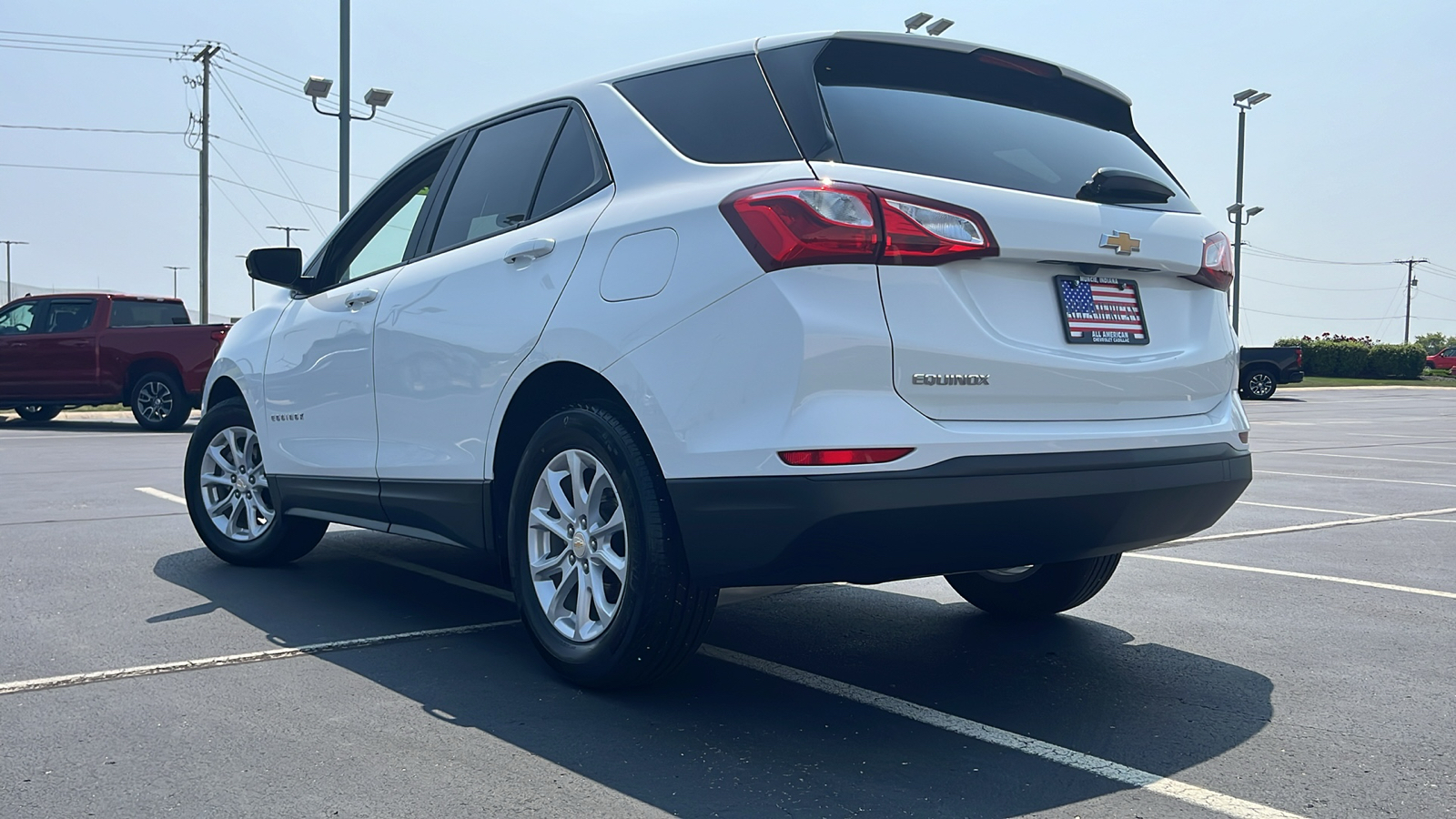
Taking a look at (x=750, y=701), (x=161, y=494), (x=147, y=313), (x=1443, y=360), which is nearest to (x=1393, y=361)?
(x=1443, y=360)

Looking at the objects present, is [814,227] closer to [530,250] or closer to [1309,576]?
[530,250]

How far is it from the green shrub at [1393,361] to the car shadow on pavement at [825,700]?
56.5m

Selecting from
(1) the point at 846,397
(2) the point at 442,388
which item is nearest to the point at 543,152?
(2) the point at 442,388

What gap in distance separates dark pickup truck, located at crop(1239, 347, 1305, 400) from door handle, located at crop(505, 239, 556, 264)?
3097cm

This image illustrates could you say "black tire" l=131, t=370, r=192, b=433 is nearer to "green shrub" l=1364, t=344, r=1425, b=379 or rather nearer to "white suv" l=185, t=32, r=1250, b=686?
"white suv" l=185, t=32, r=1250, b=686

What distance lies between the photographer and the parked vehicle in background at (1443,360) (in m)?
60.2

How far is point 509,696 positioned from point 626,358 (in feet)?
3.56

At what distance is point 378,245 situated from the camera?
A: 5.23m

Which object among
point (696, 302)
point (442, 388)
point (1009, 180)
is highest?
point (1009, 180)

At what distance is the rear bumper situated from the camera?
308 cm

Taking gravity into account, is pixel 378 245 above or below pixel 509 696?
above

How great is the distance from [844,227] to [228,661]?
2.52 meters

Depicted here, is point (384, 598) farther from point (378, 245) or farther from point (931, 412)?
point (931, 412)

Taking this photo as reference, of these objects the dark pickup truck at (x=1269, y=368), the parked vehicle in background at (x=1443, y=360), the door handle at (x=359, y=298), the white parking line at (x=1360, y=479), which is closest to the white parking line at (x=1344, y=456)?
the white parking line at (x=1360, y=479)
